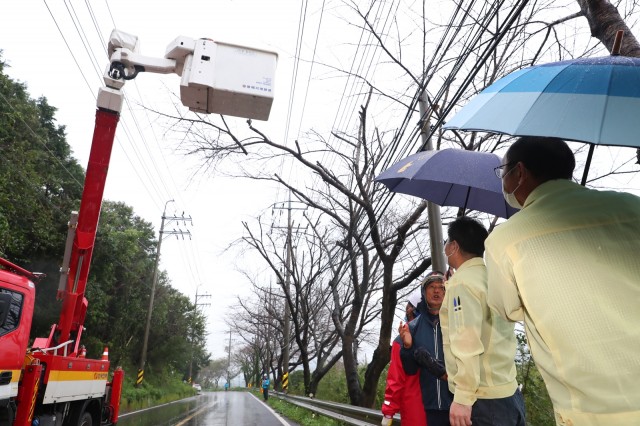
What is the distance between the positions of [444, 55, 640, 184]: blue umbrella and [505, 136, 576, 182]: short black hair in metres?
0.10

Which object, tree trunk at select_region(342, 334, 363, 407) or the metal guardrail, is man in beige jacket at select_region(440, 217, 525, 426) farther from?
tree trunk at select_region(342, 334, 363, 407)

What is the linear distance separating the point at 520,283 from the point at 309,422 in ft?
40.6

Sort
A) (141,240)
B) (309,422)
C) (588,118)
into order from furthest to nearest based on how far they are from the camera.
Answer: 1. (141,240)
2. (309,422)
3. (588,118)

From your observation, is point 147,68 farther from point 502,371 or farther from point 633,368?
point 633,368

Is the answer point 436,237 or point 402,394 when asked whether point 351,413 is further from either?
point 402,394

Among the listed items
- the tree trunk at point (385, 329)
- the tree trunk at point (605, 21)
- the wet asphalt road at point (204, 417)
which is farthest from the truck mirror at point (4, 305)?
the wet asphalt road at point (204, 417)

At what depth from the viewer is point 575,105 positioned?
2.02m

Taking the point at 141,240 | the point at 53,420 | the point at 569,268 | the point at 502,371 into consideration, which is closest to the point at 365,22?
the point at 502,371

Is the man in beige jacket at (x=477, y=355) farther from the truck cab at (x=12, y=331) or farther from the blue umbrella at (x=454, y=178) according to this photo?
the truck cab at (x=12, y=331)

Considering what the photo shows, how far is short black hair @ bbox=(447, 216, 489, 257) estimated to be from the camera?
2.74 meters

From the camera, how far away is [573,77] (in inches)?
81.9

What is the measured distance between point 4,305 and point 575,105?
5.24 m

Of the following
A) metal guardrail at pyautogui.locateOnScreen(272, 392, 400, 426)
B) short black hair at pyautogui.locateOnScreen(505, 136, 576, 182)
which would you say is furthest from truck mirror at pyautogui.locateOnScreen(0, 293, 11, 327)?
short black hair at pyautogui.locateOnScreen(505, 136, 576, 182)

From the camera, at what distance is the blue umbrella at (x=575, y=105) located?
1926 mm
